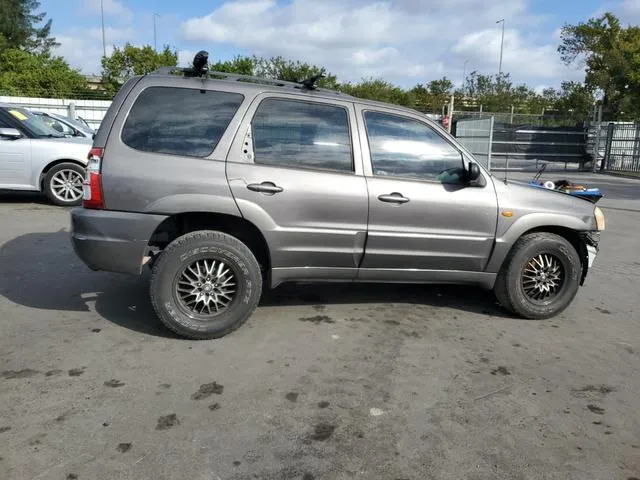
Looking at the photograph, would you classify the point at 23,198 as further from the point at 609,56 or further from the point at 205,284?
the point at 609,56

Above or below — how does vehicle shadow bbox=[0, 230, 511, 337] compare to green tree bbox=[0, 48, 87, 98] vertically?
below

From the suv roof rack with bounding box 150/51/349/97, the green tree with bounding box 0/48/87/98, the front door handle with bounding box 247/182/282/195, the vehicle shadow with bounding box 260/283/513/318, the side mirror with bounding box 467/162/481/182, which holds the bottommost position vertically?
the vehicle shadow with bounding box 260/283/513/318

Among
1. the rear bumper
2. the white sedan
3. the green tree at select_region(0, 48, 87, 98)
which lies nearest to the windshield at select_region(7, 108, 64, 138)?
the white sedan

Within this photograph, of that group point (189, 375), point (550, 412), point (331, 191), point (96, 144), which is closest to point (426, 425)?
point (550, 412)

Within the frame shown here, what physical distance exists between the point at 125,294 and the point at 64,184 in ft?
17.5

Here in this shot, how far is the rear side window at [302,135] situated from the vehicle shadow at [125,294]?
58.4 inches

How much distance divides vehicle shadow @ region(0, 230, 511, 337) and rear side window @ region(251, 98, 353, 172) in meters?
1.48

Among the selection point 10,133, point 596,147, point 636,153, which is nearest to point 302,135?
point 10,133

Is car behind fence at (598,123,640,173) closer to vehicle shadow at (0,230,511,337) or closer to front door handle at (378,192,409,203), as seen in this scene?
vehicle shadow at (0,230,511,337)

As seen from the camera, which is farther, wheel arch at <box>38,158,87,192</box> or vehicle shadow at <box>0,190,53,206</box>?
vehicle shadow at <box>0,190,53,206</box>

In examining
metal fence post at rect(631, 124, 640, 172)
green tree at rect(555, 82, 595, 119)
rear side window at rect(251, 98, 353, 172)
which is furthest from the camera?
green tree at rect(555, 82, 595, 119)

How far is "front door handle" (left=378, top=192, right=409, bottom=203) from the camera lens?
444 centimetres

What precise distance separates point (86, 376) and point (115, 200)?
124cm

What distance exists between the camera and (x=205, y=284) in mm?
4250
